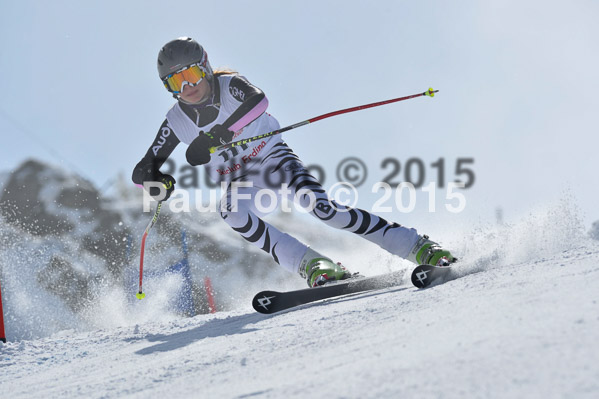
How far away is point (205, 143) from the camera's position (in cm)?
407

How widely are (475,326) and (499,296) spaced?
414 mm

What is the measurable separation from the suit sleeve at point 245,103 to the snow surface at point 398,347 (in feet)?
4.59

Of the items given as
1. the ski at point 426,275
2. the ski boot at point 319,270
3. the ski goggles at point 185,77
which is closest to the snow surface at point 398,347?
the ski at point 426,275

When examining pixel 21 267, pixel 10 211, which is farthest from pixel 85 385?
pixel 10 211

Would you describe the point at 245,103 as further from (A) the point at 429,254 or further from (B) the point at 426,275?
(B) the point at 426,275

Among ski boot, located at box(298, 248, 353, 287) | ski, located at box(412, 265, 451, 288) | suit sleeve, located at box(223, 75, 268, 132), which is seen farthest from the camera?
suit sleeve, located at box(223, 75, 268, 132)

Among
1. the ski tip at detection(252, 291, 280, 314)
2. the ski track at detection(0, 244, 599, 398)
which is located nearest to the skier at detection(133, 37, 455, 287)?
the ski tip at detection(252, 291, 280, 314)

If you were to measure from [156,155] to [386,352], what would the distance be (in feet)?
10.3

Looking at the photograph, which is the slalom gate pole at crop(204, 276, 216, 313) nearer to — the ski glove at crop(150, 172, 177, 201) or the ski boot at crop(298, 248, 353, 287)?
the ski glove at crop(150, 172, 177, 201)

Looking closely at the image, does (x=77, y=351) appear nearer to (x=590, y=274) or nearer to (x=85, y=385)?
(x=85, y=385)

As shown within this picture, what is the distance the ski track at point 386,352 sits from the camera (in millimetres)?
1269

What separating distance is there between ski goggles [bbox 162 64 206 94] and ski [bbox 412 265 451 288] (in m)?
→ 2.19

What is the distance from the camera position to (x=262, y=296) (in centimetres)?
359

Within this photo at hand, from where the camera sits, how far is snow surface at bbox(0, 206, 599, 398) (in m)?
1.28
